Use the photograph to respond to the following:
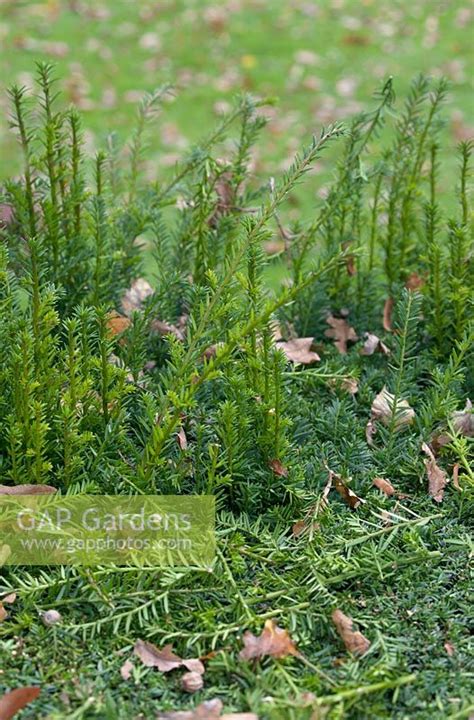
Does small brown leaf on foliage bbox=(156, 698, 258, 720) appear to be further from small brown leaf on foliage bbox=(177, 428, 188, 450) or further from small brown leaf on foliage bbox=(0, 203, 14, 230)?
small brown leaf on foliage bbox=(0, 203, 14, 230)

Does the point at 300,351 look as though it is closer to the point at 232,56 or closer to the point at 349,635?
the point at 349,635

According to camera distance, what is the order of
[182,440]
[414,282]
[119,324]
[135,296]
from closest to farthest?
1. [182,440]
2. [119,324]
3. [135,296]
4. [414,282]

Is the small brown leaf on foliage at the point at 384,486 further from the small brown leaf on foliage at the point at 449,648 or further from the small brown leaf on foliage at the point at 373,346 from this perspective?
the small brown leaf on foliage at the point at 373,346

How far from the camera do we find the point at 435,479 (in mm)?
2414

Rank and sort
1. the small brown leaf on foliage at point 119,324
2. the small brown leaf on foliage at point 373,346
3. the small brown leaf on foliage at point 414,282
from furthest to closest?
1. the small brown leaf on foliage at point 414,282
2. the small brown leaf on foliage at point 373,346
3. the small brown leaf on foliage at point 119,324

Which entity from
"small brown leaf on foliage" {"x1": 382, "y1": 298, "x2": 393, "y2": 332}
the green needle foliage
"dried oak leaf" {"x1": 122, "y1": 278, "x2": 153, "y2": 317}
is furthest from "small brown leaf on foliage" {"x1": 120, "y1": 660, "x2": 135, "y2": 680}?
"small brown leaf on foliage" {"x1": 382, "y1": 298, "x2": 393, "y2": 332}

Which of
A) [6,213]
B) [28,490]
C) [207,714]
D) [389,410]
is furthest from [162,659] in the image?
[6,213]

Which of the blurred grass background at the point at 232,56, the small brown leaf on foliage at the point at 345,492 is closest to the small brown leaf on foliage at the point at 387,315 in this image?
the small brown leaf on foliage at the point at 345,492

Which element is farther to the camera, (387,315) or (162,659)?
(387,315)

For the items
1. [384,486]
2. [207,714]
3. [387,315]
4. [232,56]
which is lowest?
[207,714]

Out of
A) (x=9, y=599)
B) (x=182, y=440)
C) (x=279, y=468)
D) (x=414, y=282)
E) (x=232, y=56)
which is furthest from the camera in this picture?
(x=232, y=56)

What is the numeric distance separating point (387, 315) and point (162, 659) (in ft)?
5.09

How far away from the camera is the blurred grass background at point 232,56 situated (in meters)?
7.40

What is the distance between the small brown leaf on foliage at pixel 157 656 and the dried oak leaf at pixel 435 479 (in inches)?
32.5
